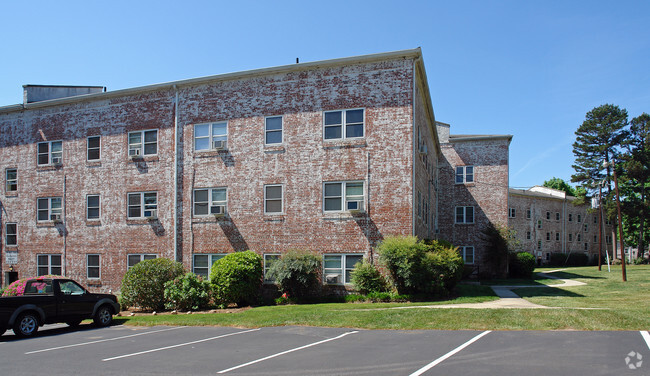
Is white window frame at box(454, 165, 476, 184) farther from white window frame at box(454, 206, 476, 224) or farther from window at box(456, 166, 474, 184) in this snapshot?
white window frame at box(454, 206, 476, 224)

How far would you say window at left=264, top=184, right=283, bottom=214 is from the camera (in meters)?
21.7

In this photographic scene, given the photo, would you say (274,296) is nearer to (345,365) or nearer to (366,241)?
(366,241)

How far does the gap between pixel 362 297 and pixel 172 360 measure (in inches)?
423

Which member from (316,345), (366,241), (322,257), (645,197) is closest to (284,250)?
(322,257)

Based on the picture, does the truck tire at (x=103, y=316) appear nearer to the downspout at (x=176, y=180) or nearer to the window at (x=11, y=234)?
the downspout at (x=176, y=180)

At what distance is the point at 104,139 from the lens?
83.4ft

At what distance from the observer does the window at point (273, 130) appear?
2198cm

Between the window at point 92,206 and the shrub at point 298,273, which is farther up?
the window at point 92,206

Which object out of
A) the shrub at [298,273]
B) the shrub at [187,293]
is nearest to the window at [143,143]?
the shrub at [187,293]

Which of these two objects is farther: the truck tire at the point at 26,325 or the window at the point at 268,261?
the window at the point at 268,261

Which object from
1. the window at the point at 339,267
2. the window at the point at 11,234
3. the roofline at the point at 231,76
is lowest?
the window at the point at 339,267

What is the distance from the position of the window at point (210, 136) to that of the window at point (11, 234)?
12.9 meters

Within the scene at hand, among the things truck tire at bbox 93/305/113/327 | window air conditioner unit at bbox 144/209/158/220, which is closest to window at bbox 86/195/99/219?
window air conditioner unit at bbox 144/209/158/220

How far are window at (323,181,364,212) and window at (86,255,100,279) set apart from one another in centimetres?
1295
